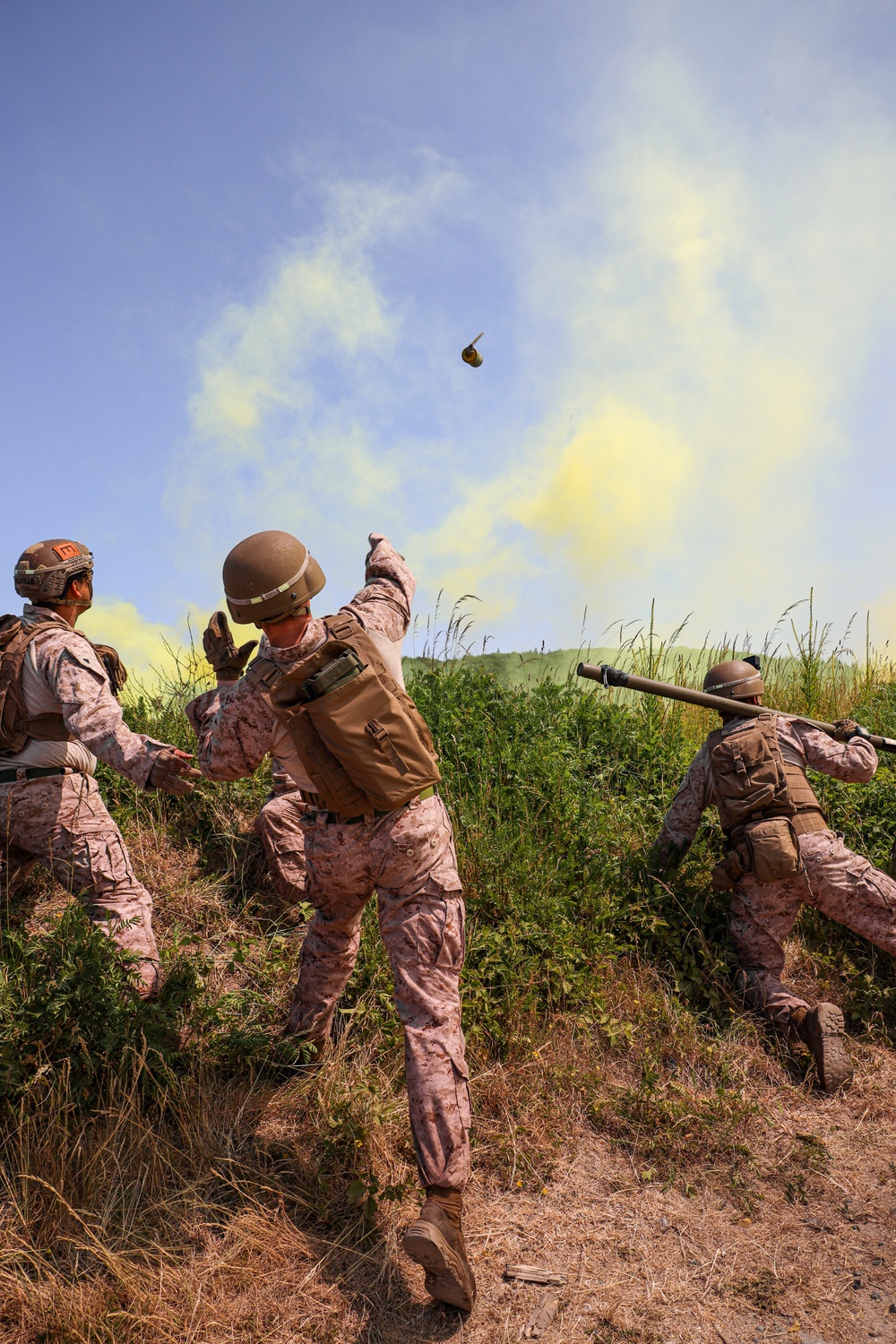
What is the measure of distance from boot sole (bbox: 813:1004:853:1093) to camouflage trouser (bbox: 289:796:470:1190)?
2278mm

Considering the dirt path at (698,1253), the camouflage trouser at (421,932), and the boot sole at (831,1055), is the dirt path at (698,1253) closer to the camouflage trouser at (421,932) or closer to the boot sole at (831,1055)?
the boot sole at (831,1055)

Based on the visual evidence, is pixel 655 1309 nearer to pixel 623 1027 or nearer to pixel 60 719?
pixel 623 1027

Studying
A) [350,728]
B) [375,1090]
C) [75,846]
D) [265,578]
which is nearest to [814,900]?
[375,1090]

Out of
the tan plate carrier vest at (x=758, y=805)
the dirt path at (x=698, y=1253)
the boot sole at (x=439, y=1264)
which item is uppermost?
the tan plate carrier vest at (x=758, y=805)

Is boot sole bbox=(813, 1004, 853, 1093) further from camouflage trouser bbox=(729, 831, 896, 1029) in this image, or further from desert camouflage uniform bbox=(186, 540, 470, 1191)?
desert camouflage uniform bbox=(186, 540, 470, 1191)

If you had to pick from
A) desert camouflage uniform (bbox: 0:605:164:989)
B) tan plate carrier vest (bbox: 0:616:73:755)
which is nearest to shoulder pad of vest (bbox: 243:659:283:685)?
desert camouflage uniform (bbox: 0:605:164:989)

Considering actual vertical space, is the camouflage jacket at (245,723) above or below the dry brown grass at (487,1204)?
above

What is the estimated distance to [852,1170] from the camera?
4316 mm

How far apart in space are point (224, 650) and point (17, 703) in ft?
4.72

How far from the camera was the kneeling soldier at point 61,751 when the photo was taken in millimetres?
4492

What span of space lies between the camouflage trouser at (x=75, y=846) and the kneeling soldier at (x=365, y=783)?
124 centimetres

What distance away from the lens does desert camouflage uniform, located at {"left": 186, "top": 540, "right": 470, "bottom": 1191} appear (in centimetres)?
345

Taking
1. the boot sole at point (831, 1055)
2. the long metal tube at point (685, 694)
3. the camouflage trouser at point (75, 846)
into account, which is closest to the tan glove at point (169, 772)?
the camouflage trouser at point (75, 846)

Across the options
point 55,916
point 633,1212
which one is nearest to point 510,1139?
point 633,1212
